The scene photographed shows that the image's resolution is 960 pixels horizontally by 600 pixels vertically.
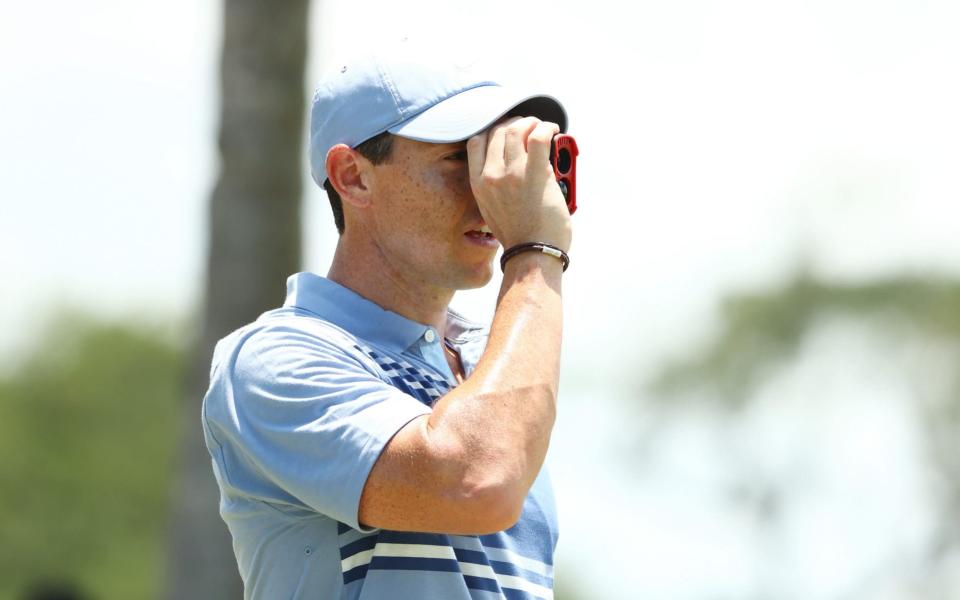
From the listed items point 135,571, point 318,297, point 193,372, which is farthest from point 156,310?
point 318,297

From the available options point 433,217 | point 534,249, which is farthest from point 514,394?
point 433,217

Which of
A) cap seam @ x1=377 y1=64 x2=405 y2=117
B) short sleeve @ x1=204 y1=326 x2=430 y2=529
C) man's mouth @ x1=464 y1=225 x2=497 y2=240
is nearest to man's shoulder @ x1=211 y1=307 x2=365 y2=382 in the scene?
short sleeve @ x1=204 y1=326 x2=430 y2=529

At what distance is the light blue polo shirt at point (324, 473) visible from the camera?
118 inches

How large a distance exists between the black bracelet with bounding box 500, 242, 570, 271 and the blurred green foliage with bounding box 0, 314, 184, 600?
30.8 meters

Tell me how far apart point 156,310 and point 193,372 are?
29171 millimetres

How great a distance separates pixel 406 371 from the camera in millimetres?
3314

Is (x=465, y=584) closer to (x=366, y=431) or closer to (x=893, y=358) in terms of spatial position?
(x=366, y=431)

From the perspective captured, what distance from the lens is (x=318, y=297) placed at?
340 cm

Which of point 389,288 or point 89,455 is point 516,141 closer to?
point 389,288

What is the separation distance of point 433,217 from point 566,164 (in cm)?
Answer: 27

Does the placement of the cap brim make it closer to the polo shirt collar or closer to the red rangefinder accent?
the red rangefinder accent

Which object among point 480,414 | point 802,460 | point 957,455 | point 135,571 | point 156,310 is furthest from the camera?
point 156,310

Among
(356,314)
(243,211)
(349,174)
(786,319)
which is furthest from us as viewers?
(786,319)

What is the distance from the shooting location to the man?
295cm
